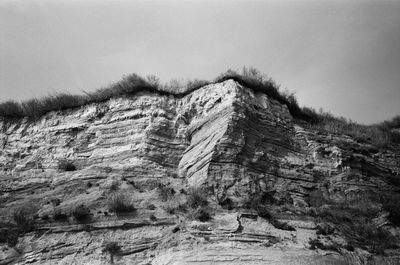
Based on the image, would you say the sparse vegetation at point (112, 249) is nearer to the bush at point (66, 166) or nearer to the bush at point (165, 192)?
the bush at point (165, 192)

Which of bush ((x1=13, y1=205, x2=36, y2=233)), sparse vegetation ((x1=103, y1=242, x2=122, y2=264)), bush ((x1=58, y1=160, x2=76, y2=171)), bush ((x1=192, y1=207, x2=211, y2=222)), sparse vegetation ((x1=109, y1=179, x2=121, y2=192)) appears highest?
bush ((x1=58, y1=160, x2=76, y2=171))

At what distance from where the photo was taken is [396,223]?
13773mm

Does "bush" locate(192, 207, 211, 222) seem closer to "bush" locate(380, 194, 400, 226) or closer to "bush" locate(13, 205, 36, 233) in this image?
"bush" locate(13, 205, 36, 233)

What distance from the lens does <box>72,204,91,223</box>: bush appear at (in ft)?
43.3

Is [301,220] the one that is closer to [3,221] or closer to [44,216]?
[44,216]

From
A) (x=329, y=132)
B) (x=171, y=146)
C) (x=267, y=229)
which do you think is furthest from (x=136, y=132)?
(x=329, y=132)

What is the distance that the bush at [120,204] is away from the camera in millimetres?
13172

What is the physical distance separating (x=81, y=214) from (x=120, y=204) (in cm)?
128

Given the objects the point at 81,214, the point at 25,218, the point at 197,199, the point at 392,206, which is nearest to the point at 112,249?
the point at 81,214

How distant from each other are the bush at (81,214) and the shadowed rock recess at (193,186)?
0.03 m

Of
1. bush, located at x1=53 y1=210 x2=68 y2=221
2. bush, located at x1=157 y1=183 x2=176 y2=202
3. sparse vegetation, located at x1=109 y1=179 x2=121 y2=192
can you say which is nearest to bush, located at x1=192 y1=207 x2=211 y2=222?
bush, located at x1=157 y1=183 x2=176 y2=202

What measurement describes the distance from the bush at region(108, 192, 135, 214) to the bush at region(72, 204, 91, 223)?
731mm

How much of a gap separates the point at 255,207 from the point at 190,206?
2027 mm

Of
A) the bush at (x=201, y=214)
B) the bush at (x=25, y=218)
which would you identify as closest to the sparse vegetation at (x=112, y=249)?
the bush at (x=201, y=214)
